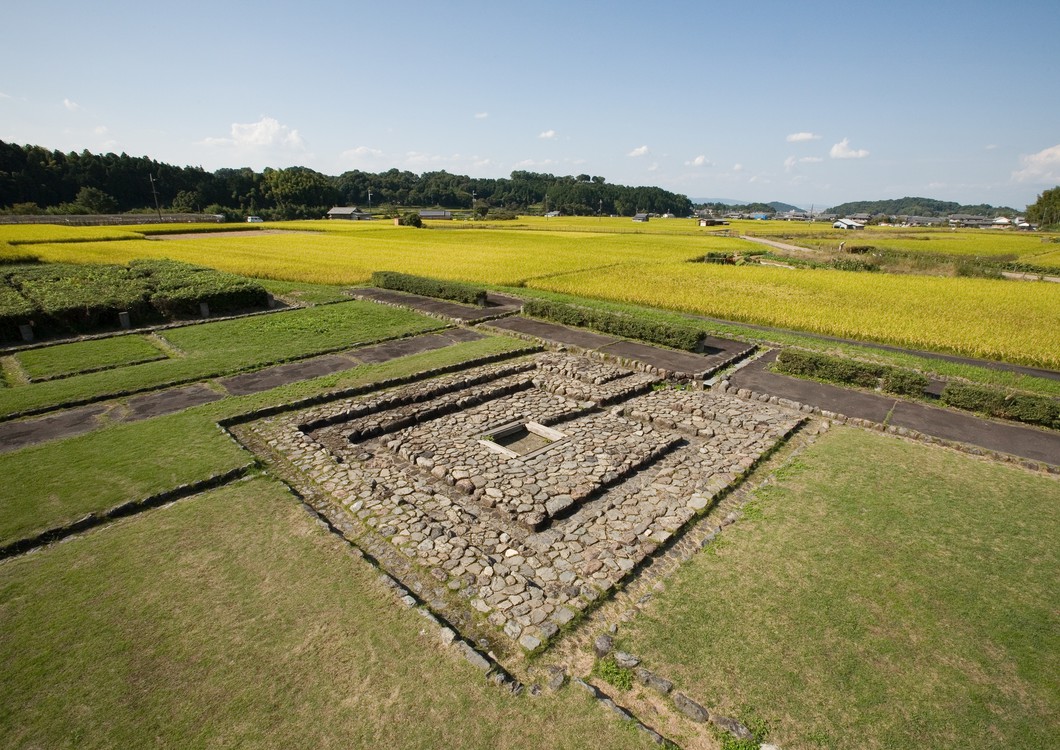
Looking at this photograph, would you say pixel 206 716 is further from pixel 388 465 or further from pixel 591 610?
pixel 388 465

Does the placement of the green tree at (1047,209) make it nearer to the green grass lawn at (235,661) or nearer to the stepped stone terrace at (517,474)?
the stepped stone terrace at (517,474)

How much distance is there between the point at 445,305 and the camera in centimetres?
2661

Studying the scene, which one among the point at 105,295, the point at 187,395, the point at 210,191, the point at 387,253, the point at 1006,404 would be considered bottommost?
the point at 187,395

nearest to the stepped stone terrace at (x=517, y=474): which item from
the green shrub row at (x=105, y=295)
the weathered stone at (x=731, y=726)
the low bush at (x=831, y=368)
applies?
the weathered stone at (x=731, y=726)

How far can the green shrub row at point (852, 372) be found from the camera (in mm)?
15102

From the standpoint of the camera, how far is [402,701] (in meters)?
5.74

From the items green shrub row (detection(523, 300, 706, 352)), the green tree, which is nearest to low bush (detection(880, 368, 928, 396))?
green shrub row (detection(523, 300, 706, 352))

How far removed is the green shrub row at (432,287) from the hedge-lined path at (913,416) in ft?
46.1

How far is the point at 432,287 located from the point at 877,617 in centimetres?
2474

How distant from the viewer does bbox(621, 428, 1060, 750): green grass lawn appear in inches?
224

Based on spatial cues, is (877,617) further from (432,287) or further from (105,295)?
(105,295)

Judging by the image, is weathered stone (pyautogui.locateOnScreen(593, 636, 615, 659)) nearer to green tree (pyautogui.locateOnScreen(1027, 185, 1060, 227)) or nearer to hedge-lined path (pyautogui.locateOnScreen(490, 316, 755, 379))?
hedge-lined path (pyautogui.locateOnScreen(490, 316, 755, 379))

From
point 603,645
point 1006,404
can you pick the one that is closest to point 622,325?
point 1006,404

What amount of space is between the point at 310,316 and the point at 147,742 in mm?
20256
